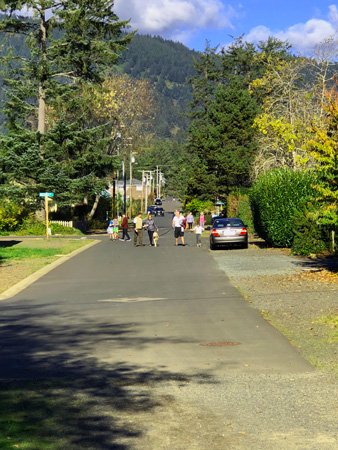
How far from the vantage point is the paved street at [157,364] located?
21.7ft

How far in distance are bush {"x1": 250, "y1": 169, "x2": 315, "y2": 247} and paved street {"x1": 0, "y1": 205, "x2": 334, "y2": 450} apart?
12.4 m

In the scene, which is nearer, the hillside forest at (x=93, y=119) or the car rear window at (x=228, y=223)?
the car rear window at (x=228, y=223)

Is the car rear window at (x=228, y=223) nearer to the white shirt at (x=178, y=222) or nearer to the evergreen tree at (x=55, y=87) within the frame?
the white shirt at (x=178, y=222)

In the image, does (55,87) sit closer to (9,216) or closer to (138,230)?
(9,216)

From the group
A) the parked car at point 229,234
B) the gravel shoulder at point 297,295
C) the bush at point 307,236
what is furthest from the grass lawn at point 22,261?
the bush at point 307,236

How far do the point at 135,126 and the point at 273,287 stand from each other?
59.4 meters

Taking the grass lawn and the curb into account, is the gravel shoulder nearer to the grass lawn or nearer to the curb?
the curb

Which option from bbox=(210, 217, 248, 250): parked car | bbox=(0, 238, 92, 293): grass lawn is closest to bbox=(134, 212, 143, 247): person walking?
bbox=(0, 238, 92, 293): grass lawn

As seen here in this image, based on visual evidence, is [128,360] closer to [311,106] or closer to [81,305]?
[81,305]

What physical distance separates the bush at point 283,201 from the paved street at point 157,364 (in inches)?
489

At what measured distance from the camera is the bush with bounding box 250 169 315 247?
3083 centimetres

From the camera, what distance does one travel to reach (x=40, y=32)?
5756 centimetres

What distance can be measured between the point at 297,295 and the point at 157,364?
26.0ft

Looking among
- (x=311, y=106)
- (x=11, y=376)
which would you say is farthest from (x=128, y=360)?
(x=311, y=106)
